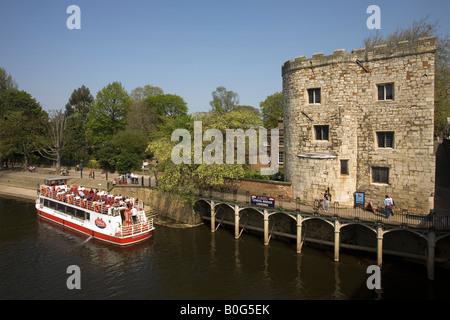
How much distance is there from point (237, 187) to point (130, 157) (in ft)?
66.6

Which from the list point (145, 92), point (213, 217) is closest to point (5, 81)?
point (145, 92)

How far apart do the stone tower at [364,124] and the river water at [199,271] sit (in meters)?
5.02

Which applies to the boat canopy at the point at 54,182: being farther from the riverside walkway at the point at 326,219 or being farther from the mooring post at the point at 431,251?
the mooring post at the point at 431,251

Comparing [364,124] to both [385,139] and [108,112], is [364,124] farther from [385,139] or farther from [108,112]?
[108,112]

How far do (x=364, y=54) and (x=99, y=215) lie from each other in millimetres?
24439

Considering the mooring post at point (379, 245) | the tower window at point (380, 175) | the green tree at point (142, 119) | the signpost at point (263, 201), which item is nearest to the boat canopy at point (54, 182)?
the green tree at point (142, 119)

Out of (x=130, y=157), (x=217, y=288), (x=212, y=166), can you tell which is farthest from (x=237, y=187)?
(x=130, y=157)

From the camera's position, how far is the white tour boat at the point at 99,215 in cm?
2595

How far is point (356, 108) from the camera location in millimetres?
23828

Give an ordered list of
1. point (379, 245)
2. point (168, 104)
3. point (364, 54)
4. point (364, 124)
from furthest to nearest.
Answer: point (168, 104)
point (364, 124)
point (364, 54)
point (379, 245)

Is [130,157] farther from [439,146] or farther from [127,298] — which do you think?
[439,146]

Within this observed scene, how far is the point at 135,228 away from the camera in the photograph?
86.7ft

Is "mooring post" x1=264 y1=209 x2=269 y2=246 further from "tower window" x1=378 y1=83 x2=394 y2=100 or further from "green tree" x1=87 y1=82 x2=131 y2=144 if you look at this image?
"green tree" x1=87 y1=82 x2=131 y2=144

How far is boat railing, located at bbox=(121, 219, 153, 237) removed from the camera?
2585cm
